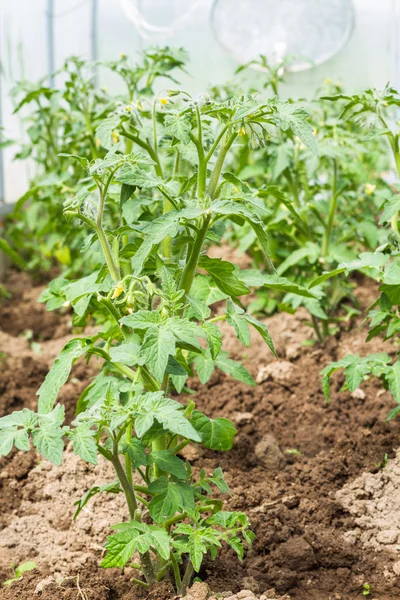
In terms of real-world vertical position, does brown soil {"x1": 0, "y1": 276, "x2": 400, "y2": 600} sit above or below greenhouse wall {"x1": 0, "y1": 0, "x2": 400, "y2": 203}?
below

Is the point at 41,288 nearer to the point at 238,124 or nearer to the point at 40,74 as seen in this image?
the point at 40,74

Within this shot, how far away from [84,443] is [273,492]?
1051mm

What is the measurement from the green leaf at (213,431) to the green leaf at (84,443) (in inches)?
17.8

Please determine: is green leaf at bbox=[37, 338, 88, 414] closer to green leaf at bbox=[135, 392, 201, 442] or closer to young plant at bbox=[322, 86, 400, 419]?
green leaf at bbox=[135, 392, 201, 442]

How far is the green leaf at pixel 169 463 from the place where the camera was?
204 cm

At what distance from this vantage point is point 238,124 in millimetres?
2102

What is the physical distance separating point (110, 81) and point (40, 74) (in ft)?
4.46

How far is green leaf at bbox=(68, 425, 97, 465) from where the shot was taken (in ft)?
6.05

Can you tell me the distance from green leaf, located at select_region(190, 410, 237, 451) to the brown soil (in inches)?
14.3

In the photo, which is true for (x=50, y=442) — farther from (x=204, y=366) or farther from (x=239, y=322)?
(x=204, y=366)

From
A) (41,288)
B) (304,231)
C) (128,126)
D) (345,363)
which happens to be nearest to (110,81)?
(41,288)

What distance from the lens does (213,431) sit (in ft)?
7.59

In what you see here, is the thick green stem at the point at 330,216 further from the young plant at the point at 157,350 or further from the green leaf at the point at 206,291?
the young plant at the point at 157,350

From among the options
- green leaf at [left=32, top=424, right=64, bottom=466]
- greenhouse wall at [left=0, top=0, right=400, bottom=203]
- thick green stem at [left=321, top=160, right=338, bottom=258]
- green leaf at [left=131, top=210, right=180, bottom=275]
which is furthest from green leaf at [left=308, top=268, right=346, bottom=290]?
greenhouse wall at [left=0, top=0, right=400, bottom=203]
